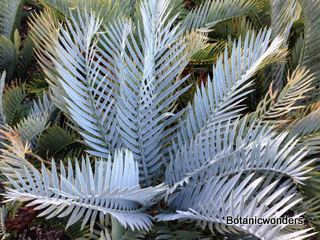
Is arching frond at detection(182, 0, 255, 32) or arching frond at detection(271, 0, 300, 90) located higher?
arching frond at detection(182, 0, 255, 32)

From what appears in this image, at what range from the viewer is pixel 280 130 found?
1.55m

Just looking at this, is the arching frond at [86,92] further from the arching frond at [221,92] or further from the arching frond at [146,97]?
the arching frond at [221,92]

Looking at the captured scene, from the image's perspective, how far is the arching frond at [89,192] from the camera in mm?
1021

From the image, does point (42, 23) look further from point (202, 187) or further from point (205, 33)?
point (202, 187)

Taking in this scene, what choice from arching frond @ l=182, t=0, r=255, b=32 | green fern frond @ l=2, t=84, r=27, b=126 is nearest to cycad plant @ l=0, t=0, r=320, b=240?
green fern frond @ l=2, t=84, r=27, b=126

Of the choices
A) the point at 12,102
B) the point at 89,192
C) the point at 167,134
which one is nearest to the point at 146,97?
the point at 167,134

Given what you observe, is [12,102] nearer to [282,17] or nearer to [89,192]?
[89,192]

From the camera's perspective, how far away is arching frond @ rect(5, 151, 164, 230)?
1021 millimetres

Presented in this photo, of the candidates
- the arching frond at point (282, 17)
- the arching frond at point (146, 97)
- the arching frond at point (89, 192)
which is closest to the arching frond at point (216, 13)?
the arching frond at point (282, 17)

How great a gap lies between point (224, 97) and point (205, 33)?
59cm

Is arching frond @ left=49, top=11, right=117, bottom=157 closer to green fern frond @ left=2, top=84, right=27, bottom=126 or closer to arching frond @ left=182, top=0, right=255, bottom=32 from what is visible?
green fern frond @ left=2, top=84, right=27, bottom=126

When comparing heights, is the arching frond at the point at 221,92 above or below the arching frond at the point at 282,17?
below

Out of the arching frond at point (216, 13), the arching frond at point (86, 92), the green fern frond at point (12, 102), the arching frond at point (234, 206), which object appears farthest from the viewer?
the arching frond at point (216, 13)

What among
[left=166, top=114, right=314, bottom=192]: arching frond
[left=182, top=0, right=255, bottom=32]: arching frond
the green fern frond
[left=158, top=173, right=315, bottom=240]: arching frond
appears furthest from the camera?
[left=182, top=0, right=255, bottom=32]: arching frond
